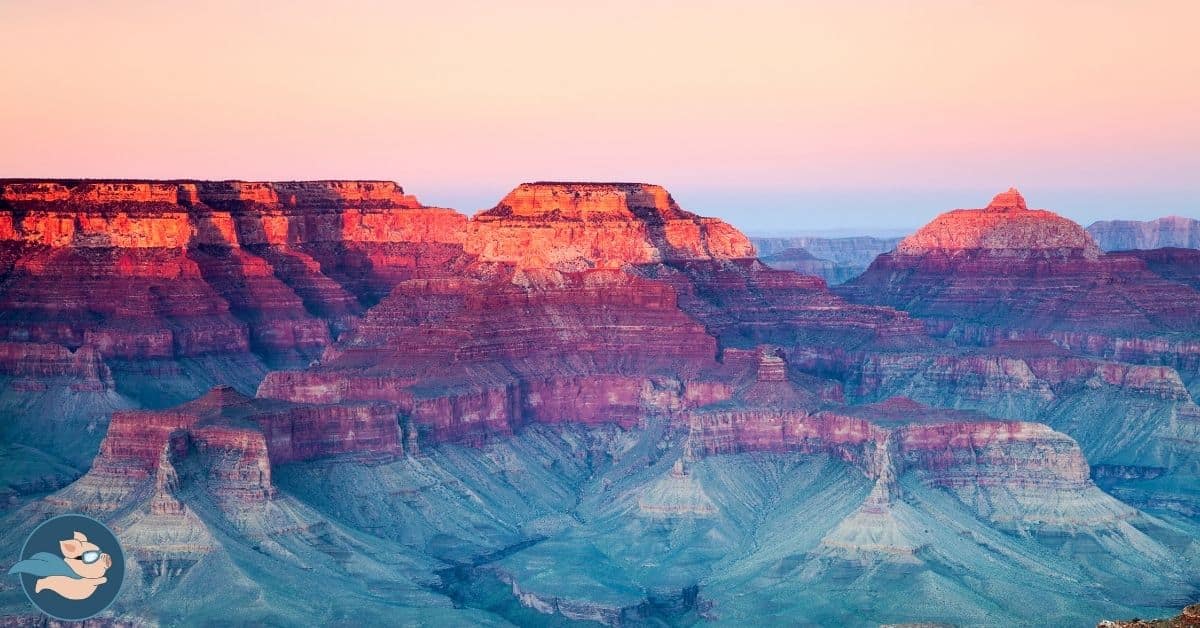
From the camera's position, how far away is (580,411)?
12062cm

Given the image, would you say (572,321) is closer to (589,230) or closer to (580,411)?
(580,411)

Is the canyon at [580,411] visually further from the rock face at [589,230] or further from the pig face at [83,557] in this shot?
the pig face at [83,557]

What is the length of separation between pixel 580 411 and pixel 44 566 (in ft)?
133

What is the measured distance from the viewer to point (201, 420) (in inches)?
3900

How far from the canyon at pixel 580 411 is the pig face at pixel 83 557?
3.51 m

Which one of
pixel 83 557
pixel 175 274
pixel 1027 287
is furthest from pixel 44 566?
pixel 1027 287

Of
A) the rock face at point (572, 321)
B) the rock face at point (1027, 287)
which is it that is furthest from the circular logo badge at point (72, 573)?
the rock face at point (1027, 287)

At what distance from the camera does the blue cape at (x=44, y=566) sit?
275 feet

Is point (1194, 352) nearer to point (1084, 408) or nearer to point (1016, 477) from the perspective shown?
point (1084, 408)

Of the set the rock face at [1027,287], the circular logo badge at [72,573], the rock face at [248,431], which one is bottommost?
the circular logo badge at [72,573]

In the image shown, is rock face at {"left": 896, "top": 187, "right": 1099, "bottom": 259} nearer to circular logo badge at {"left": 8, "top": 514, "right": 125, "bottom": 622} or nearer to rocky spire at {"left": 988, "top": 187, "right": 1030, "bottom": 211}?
rocky spire at {"left": 988, "top": 187, "right": 1030, "bottom": 211}

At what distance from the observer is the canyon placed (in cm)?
9362

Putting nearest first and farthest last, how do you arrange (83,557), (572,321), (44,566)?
(83,557)
(44,566)
(572,321)

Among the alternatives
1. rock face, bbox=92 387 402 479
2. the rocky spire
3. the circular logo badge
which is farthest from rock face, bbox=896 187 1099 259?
the circular logo badge
